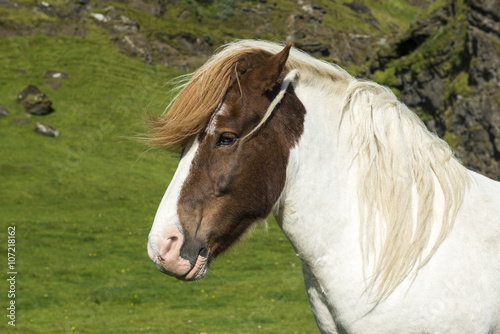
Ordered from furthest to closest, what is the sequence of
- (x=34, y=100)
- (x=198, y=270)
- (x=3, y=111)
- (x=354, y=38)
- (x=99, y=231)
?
(x=354, y=38)
(x=34, y=100)
(x=3, y=111)
(x=99, y=231)
(x=198, y=270)

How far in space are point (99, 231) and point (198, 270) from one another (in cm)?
1852

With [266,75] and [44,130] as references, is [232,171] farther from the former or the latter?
[44,130]

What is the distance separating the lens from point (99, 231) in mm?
20391

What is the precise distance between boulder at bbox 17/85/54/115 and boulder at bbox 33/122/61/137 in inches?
76.7

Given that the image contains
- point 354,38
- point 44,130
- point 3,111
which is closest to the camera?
point 44,130

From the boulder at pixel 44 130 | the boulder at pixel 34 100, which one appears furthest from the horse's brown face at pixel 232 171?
the boulder at pixel 34 100

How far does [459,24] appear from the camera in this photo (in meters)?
25.3

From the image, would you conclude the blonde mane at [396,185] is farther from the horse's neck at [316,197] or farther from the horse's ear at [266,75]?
the horse's ear at [266,75]

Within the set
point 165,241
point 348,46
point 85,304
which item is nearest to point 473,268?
point 165,241

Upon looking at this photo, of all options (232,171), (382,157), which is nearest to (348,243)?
(382,157)

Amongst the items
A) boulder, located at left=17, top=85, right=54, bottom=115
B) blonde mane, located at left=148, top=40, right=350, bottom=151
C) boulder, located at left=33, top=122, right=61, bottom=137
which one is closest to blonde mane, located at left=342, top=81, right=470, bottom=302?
blonde mane, located at left=148, top=40, right=350, bottom=151

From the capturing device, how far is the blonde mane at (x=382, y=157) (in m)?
3.02

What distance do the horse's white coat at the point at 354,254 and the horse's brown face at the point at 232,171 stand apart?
16cm

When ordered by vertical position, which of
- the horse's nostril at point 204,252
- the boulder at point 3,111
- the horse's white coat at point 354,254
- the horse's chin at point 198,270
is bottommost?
the boulder at point 3,111
